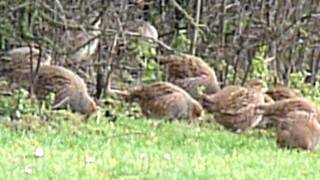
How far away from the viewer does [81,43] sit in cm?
1338

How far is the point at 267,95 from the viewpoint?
12500 millimetres

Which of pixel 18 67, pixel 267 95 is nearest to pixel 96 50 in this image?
pixel 18 67

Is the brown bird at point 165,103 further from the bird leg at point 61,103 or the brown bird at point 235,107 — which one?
the bird leg at point 61,103

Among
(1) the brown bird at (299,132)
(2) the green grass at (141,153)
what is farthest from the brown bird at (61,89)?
(1) the brown bird at (299,132)

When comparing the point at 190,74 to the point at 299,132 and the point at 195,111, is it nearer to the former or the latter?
the point at 195,111

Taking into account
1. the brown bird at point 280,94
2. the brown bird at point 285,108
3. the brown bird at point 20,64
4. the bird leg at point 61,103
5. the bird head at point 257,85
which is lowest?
the bird head at point 257,85

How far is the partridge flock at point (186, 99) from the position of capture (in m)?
10.8

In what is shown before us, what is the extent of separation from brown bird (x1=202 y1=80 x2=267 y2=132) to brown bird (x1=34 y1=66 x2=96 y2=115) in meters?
1.36

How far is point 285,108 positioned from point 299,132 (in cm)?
83

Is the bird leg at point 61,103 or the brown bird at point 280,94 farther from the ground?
the bird leg at point 61,103

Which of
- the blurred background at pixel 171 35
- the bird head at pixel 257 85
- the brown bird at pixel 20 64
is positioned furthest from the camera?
the bird head at pixel 257 85

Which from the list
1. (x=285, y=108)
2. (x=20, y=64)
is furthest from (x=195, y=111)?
(x=20, y=64)

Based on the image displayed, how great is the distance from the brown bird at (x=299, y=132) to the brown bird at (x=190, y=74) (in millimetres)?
2690

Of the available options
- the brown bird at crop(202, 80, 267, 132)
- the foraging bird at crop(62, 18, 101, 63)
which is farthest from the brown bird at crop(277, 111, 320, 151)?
the foraging bird at crop(62, 18, 101, 63)
